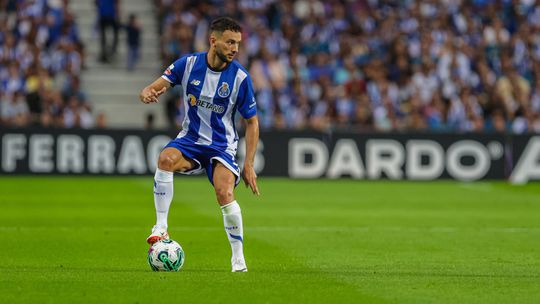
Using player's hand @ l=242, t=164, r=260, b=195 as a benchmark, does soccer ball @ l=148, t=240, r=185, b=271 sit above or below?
below

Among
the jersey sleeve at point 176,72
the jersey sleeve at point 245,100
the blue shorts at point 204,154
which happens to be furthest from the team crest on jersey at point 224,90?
the blue shorts at point 204,154

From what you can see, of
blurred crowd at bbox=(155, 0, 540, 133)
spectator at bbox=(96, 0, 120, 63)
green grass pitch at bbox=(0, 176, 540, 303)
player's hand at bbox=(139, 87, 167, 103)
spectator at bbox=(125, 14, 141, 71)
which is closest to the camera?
green grass pitch at bbox=(0, 176, 540, 303)

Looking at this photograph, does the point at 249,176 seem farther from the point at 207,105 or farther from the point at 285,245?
the point at 285,245

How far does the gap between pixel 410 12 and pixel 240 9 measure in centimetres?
482

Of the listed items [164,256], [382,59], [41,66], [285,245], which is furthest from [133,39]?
[164,256]

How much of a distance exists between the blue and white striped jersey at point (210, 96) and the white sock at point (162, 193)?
425mm

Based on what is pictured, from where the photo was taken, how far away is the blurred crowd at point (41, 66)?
1036 inches

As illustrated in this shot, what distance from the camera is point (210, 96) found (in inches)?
390

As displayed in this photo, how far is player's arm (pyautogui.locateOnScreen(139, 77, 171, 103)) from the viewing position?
30.9ft

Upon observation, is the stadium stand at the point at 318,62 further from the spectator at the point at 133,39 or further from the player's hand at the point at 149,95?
the player's hand at the point at 149,95

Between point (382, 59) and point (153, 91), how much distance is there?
20.6 m

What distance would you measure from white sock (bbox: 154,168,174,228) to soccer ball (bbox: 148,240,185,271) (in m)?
0.25

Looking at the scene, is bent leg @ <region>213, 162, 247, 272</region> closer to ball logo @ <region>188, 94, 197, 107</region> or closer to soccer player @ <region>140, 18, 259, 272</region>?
soccer player @ <region>140, 18, 259, 272</region>

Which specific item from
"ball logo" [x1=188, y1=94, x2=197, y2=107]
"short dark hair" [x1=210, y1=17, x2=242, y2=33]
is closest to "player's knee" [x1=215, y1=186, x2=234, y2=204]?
"ball logo" [x1=188, y1=94, x2=197, y2=107]
